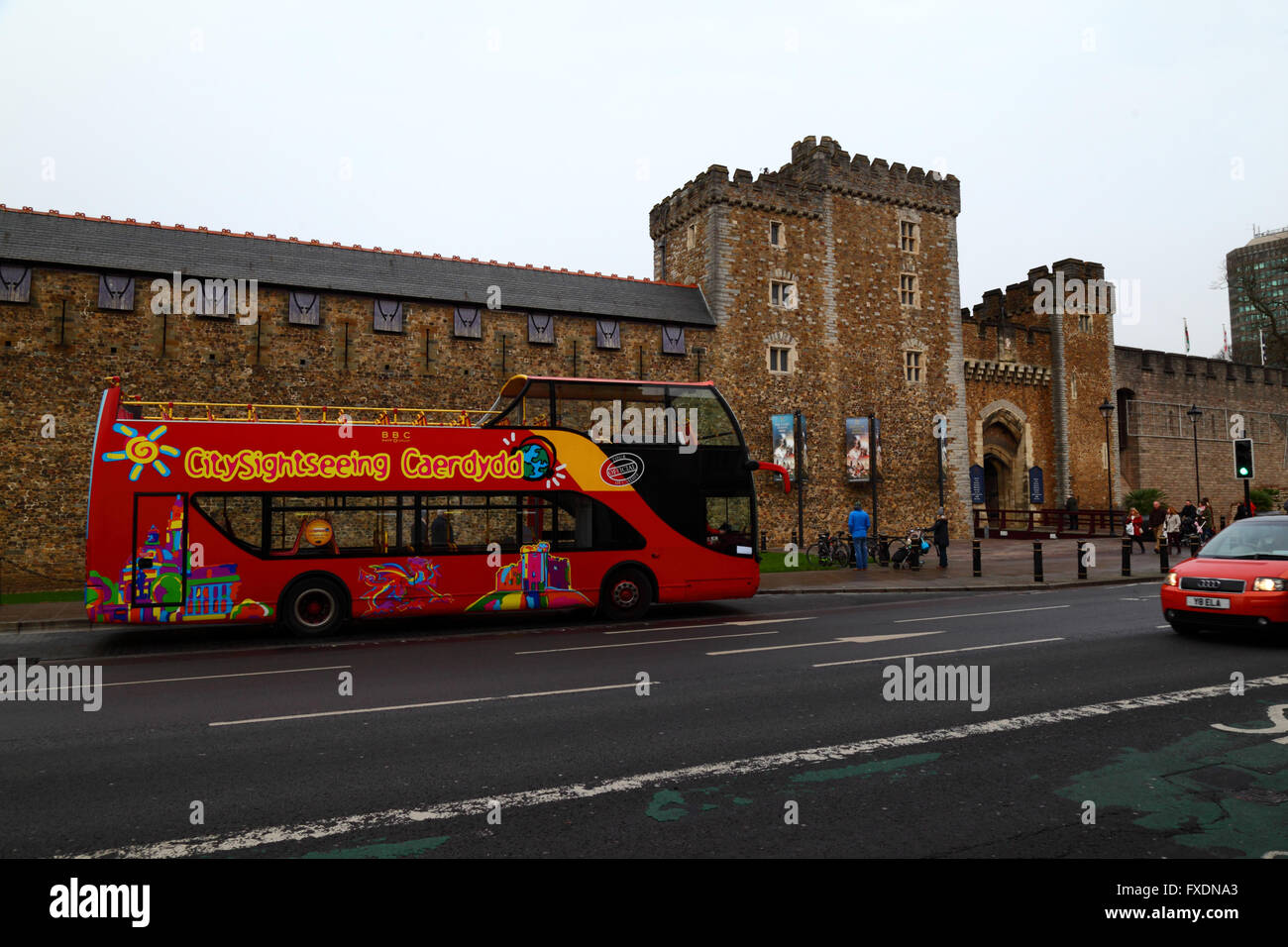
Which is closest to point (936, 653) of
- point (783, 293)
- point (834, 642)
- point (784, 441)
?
Result: point (834, 642)

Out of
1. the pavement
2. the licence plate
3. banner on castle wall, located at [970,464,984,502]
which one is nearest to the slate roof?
the pavement

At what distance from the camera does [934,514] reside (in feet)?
105

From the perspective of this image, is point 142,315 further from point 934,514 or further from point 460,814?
point 934,514

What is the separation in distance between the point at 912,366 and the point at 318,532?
2723cm

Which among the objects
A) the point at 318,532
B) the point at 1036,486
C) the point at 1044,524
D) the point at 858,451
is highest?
the point at 858,451

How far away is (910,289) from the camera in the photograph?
110ft

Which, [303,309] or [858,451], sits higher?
[303,309]

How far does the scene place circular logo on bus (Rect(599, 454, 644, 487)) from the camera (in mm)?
13500

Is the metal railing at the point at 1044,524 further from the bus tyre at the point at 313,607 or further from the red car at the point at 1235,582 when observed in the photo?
the bus tyre at the point at 313,607

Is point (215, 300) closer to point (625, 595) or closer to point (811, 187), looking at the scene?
point (625, 595)

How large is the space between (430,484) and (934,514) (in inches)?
973

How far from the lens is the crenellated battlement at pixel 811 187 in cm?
2994

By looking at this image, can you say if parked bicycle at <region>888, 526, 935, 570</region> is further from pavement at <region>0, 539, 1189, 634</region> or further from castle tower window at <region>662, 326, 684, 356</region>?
castle tower window at <region>662, 326, 684, 356</region>

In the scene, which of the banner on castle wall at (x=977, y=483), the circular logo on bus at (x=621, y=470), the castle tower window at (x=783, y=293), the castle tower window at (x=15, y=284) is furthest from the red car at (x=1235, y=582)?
the banner on castle wall at (x=977, y=483)
